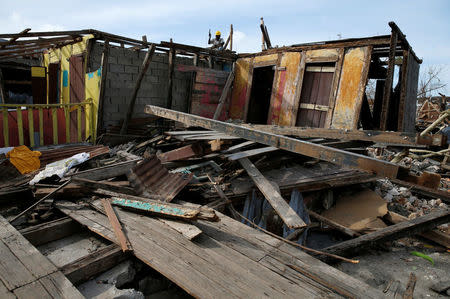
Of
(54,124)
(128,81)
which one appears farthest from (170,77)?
(54,124)

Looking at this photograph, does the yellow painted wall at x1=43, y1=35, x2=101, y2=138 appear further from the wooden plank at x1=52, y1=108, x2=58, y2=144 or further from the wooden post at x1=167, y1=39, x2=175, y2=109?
the wooden post at x1=167, y1=39, x2=175, y2=109

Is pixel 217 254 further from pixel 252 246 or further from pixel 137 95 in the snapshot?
pixel 137 95

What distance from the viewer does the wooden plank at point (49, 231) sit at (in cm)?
246

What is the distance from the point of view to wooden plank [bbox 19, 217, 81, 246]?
8.07 ft

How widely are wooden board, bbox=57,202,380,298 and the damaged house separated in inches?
0.5

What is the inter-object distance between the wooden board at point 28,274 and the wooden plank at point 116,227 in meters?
0.48

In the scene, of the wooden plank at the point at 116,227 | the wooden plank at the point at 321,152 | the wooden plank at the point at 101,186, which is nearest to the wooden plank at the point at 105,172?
the wooden plank at the point at 101,186

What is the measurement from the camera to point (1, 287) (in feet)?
5.77

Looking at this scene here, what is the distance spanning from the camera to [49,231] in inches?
101

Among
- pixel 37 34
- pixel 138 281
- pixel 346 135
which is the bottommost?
pixel 138 281

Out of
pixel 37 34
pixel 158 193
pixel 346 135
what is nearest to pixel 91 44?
pixel 37 34

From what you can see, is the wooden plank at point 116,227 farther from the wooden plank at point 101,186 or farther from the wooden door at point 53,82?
the wooden door at point 53,82

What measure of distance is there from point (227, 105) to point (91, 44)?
5.02 m

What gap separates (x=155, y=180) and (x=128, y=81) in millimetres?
5691
